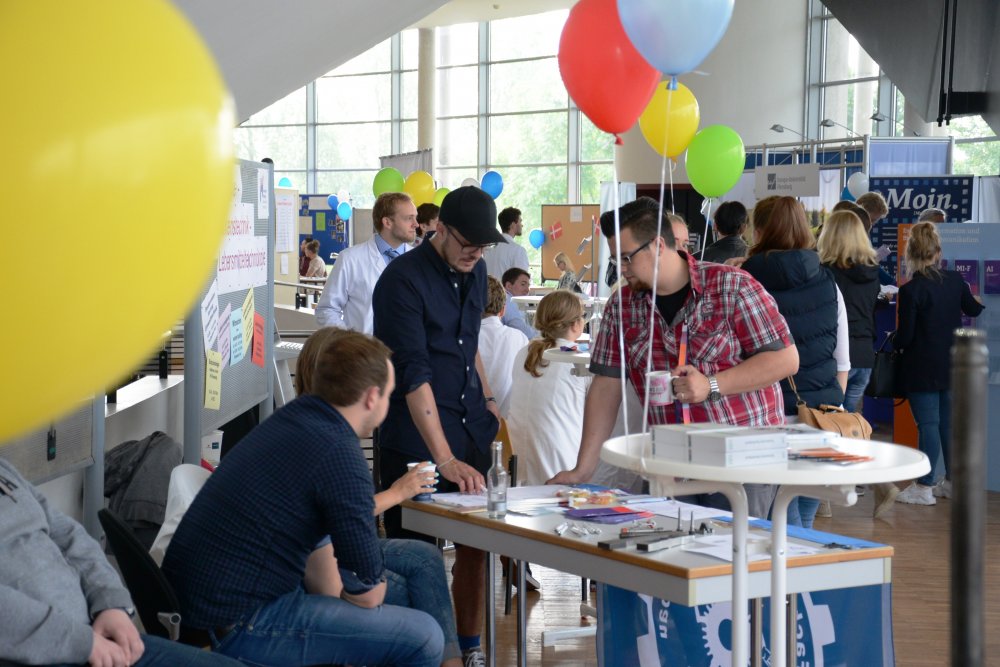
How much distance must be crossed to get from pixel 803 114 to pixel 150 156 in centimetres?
1647

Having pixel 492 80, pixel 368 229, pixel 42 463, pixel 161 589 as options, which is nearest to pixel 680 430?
pixel 161 589

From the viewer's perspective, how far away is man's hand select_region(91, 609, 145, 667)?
2.24m

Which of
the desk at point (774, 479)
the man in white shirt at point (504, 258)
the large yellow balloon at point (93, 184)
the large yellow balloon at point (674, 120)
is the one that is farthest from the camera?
the man in white shirt at point (504, 258)

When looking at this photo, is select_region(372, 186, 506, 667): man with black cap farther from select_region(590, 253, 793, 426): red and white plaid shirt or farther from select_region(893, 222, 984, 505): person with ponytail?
select_region(893, 222, 984, 505): person with ponytail

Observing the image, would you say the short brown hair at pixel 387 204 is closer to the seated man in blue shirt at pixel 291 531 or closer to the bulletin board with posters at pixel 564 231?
the seated man in blue shirt at pixel 291 531

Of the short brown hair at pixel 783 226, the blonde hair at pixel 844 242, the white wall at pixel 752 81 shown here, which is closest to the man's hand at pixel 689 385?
the short brown hair at pixel 783 226

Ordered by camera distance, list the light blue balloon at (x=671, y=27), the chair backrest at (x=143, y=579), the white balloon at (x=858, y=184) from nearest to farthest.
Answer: the chair backrest at (x=143, y=579)
the light blue balloon at (x=671, y=27)
the white balloon at (x=858, y=184)

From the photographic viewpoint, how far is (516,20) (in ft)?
64.3

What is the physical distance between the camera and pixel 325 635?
2479mm

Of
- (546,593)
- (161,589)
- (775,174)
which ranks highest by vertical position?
(775,174)

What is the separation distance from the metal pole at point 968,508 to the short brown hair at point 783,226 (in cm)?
281

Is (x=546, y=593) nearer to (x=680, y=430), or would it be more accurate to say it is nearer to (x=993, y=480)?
(x=680, y=430)

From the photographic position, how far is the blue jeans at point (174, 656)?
2.28 meters

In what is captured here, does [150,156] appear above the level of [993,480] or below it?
above
